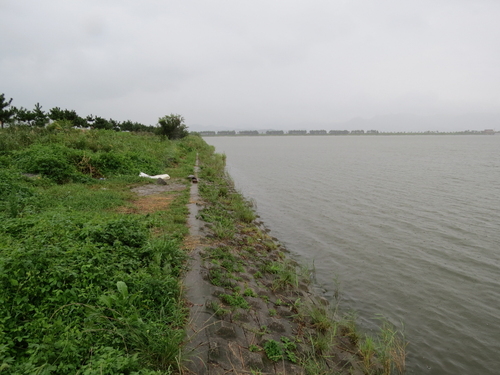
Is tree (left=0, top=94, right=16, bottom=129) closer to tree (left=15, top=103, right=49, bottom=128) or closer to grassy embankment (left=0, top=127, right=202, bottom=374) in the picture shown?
tree (left=15, top=103, right=49, bottom=128)

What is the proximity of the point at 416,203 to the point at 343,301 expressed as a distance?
10.9m

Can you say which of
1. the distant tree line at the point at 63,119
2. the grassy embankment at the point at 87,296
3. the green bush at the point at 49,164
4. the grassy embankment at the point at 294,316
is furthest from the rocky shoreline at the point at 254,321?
the distant tree line at the point at 63,119

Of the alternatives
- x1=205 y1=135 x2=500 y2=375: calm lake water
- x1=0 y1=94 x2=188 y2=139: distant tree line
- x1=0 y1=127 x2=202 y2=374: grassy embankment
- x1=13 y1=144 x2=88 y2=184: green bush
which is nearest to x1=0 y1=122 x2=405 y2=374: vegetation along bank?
x1=0 y1=127 x2=202 y2=374: grassy embankment

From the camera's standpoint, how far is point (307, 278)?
864cm

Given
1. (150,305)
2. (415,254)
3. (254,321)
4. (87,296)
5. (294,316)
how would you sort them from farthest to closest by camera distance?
(415,254), (294,316), (254,321), (150,305), (87,296)

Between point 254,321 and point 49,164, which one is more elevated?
point 49,164

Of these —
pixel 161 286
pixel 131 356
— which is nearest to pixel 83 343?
pixel 131 356

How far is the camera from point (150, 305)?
15.0 feet

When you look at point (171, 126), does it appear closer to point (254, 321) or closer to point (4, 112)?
point (4, 112)

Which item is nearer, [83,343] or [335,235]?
[83,343]

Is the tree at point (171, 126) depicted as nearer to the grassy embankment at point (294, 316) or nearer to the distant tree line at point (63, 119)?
the distant tree line at point (63, 119)

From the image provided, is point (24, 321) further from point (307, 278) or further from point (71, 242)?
point (307, 278)

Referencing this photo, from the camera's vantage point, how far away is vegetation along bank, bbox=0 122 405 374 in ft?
11.7

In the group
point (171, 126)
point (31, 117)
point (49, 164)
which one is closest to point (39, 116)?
point (31, 117)
